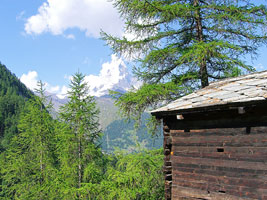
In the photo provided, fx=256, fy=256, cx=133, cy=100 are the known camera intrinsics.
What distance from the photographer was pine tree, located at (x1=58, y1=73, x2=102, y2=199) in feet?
55.5

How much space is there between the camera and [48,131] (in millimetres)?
22500

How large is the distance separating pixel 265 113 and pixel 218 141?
1374mm

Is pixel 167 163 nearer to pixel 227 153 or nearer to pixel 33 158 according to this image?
pixel 227 153

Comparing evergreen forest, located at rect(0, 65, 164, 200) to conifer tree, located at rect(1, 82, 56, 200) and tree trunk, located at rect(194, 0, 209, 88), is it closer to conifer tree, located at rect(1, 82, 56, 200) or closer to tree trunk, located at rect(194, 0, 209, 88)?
conifer tree, located at rect(1, 82, 56, 200)

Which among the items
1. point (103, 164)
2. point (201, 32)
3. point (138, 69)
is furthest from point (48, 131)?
point (201, 32)

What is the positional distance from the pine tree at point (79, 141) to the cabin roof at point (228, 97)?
1075cm

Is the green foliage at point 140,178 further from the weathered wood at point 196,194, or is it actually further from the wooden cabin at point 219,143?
the weathered wood at point 196,194

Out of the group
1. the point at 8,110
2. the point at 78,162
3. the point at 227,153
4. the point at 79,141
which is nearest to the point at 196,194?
the point at 227,153

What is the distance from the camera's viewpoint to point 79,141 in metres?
17.6

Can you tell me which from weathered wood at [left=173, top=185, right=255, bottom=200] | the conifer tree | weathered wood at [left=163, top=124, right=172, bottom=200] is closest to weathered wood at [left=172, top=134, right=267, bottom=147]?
weathered wood at [left=163, top=124, right=172, bottom=200]

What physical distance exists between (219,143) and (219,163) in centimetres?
50

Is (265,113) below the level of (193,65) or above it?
below

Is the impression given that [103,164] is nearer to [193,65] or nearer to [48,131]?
[48,131]

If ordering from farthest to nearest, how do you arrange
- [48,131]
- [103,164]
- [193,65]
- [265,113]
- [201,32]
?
[48,131]
[103,164]
[201,32]
[193,65]
[265,113]
